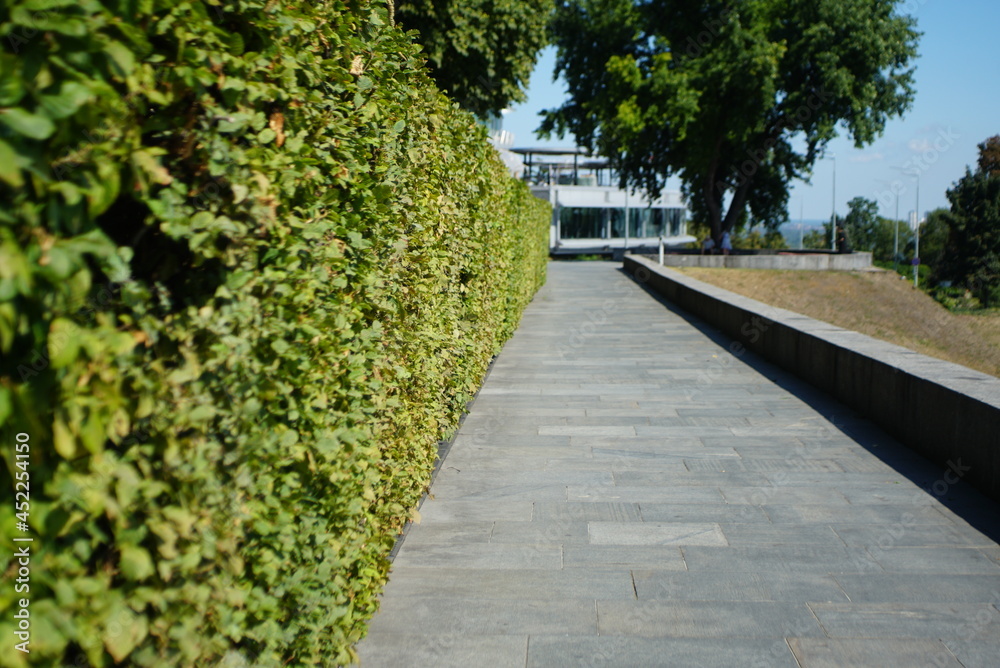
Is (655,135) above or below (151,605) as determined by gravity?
above

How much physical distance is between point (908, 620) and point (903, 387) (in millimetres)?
3287

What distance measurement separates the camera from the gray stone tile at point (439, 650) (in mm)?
3375

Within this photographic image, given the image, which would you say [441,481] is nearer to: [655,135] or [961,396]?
[961,396]

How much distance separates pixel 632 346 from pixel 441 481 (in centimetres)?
692

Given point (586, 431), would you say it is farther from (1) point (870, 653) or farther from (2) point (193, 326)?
(2) point (193, 326)

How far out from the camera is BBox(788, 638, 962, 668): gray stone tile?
3.33 metres

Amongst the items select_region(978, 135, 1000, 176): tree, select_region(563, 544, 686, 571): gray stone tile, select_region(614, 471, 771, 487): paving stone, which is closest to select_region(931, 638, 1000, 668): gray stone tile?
select_region(563, 544, 686, 571): gray stone tile

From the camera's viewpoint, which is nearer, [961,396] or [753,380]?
[961,396]

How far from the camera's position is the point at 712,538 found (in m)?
4.68

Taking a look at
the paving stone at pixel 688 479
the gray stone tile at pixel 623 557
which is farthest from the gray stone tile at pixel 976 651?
the paving stone at pixel 688 479

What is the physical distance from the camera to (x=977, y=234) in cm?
5050

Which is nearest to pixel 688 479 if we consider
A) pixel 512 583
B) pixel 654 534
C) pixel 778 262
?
pixel 654 534

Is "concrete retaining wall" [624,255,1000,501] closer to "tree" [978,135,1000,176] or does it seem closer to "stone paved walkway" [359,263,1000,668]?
"stone paved walkway" [359,263,1000,668]

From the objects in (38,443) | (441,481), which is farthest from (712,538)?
(38,443)
